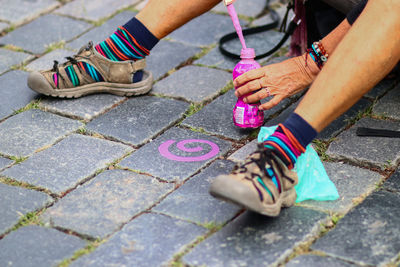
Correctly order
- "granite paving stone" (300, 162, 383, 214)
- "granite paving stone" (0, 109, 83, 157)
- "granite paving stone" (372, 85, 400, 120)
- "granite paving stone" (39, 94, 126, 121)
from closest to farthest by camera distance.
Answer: "granite paving stone" (300, 162, 383, 214)
"granite paving stone" (0, 109, 83, 157)
"granite paving stone" (372, 85, 400, 120)
"granite paving stone" (39, 94, 126, 121)

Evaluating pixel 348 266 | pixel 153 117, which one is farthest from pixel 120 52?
pixel 348 266

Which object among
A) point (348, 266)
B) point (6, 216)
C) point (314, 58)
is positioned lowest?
point (348, 266)

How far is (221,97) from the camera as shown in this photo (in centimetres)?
282

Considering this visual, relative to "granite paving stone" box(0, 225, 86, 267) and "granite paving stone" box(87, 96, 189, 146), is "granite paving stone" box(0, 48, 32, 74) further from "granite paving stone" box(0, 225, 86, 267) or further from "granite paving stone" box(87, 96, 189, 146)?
"granite paving stone" box(0, 225, 86, 267)

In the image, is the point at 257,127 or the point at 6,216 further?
the point at 257,127

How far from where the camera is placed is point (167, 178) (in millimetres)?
2234

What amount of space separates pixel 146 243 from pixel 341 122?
3.59 ft

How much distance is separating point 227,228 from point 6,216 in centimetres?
76

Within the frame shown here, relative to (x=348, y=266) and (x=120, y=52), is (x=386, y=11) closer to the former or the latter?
(x=348, y=266)

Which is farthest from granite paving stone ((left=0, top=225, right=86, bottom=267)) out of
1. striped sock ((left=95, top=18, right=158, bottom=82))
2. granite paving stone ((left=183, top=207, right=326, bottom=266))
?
striped sock ((left=95, top=18, right=158, bottom=82))

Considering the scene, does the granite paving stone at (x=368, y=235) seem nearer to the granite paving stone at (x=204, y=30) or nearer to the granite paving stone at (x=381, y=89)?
the granite paving stone at (x=381, y=89)

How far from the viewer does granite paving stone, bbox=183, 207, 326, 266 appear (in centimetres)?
182

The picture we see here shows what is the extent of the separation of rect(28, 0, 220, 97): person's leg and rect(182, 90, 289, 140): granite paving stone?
1.09 ft

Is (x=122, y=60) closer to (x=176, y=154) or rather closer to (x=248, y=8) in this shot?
(x=176, y=154)
